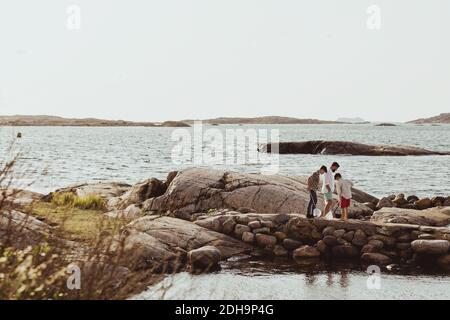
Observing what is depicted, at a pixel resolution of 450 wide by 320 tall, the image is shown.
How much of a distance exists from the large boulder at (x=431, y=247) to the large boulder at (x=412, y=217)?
3458 mm

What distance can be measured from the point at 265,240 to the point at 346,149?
59323mm

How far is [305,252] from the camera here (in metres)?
20.4

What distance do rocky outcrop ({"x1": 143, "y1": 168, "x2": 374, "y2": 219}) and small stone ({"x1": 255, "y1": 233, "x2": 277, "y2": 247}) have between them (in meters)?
2.70

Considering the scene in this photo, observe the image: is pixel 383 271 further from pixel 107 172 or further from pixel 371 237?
pixel 107 172

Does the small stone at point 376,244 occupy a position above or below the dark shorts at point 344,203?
below

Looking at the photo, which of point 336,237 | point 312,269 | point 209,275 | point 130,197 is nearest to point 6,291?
point 209,275

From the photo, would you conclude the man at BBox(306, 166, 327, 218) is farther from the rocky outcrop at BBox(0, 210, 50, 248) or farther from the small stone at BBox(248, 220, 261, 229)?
the rocky outcrop at BBox(0, 210, 50, 248)

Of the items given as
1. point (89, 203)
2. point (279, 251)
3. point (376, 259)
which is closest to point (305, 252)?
point (279, 251)

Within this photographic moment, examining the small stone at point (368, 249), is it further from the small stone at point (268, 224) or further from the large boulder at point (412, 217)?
the large boulder at point (412, 217)

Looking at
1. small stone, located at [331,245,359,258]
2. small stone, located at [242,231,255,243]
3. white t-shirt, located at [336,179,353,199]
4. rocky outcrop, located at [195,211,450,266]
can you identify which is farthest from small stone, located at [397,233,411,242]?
small stone, located at [242,231,255,243]

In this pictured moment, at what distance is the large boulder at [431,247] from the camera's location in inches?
782

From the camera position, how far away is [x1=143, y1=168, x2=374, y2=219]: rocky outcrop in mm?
24266

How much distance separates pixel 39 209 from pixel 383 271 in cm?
1251

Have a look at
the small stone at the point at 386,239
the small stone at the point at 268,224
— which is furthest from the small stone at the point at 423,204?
the small stone at the point at 268,224
